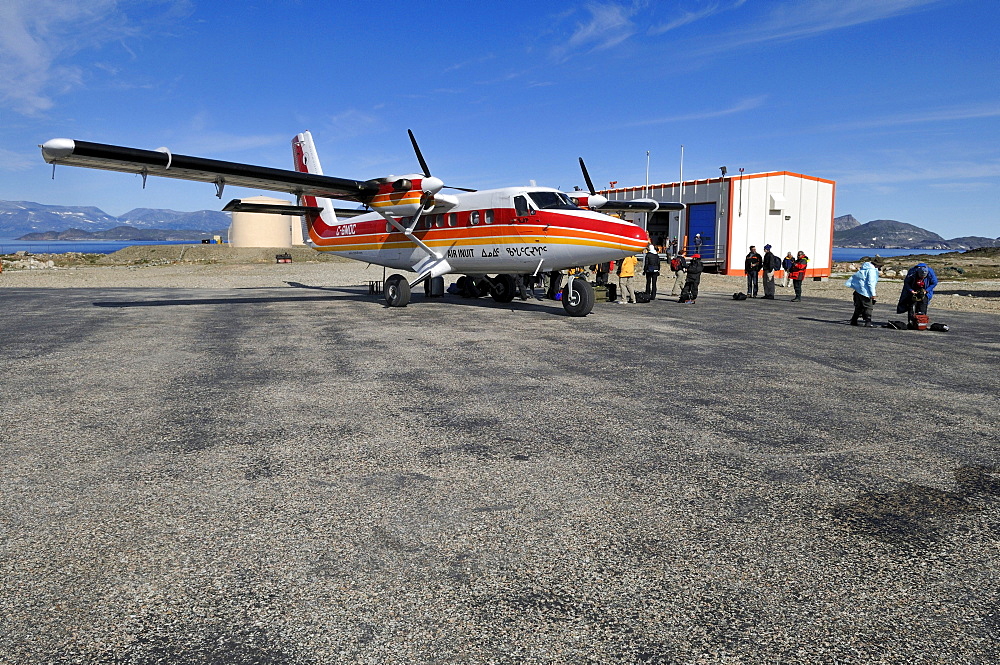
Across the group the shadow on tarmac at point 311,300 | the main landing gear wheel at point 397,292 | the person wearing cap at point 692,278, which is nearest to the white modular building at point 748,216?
the person wearing cap at point 692,278

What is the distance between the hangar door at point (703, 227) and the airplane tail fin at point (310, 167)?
63.5 feet

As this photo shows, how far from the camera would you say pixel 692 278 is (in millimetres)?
19688

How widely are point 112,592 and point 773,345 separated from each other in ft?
34.8

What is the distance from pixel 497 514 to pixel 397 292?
1346 cm

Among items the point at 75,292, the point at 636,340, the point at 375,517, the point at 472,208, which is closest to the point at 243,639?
the point at 375,517

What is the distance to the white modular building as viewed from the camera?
103 ft

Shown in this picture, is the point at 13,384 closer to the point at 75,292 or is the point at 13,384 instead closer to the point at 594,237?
the point at 594,237

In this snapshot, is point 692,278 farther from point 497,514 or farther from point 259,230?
point 259,230

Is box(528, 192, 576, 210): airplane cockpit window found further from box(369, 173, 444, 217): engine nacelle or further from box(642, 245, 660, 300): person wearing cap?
box(642, 245, 660, 300): person wearing cap

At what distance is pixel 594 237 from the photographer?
14.6 metres

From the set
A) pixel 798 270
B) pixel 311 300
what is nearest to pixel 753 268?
pixel 798 270

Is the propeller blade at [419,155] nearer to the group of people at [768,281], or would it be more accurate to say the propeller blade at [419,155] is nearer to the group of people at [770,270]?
the group of people at [768,281]

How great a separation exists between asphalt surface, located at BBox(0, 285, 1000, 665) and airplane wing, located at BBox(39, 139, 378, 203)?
638 cm

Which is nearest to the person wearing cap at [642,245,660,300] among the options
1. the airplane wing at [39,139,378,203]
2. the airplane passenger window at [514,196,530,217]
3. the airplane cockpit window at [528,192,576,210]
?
the airplane cockpit window at [528,192,576,210]
